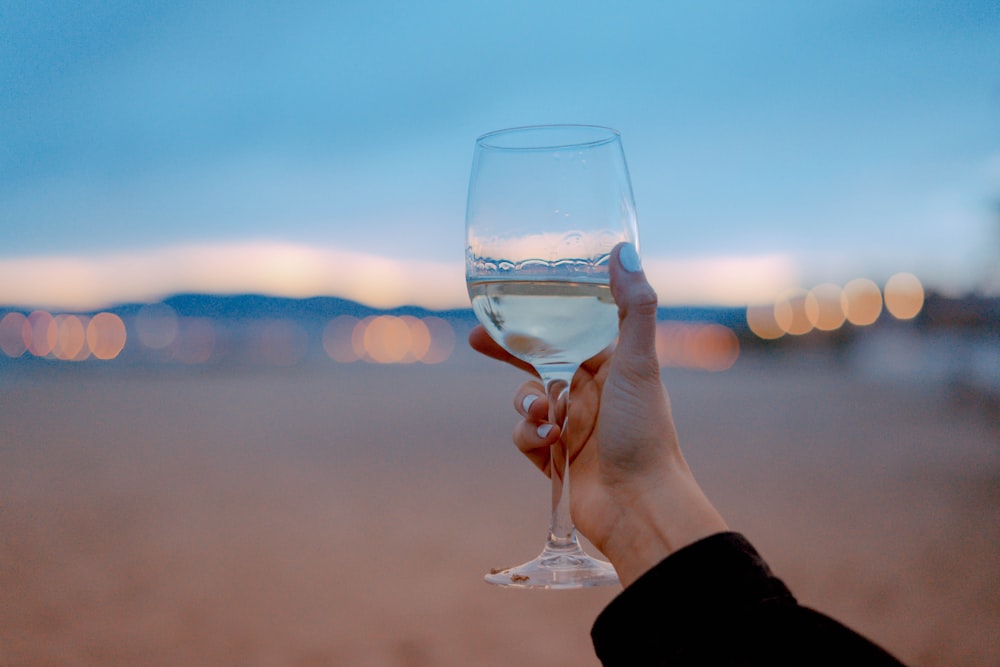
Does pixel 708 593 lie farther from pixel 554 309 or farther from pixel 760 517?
pixel 760 517

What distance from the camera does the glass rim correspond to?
157 cm

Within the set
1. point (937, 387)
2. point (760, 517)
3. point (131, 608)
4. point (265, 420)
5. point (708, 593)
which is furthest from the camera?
point (937, 387)

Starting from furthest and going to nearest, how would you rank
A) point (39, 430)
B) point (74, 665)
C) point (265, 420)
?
point (265, 420)
point (39, 430)
point (74, 665)

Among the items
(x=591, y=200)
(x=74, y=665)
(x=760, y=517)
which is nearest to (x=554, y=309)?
(x=591, y=200)

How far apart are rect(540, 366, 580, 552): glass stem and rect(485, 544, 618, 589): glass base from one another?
0.06ft

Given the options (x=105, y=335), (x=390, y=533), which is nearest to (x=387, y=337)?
(x=105, y=335)

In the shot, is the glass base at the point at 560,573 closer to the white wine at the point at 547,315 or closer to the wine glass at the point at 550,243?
the wine glass at the point at 550,243

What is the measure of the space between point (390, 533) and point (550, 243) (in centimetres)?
972

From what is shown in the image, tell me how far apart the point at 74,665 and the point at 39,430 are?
1545cm

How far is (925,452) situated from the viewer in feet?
59.0

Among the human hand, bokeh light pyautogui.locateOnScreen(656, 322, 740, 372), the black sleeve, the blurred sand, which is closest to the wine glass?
the human hand

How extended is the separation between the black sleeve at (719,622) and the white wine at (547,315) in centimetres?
43

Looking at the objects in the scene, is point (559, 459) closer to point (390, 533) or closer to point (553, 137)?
point (553, 137)

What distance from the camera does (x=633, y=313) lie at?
5.48 ft
